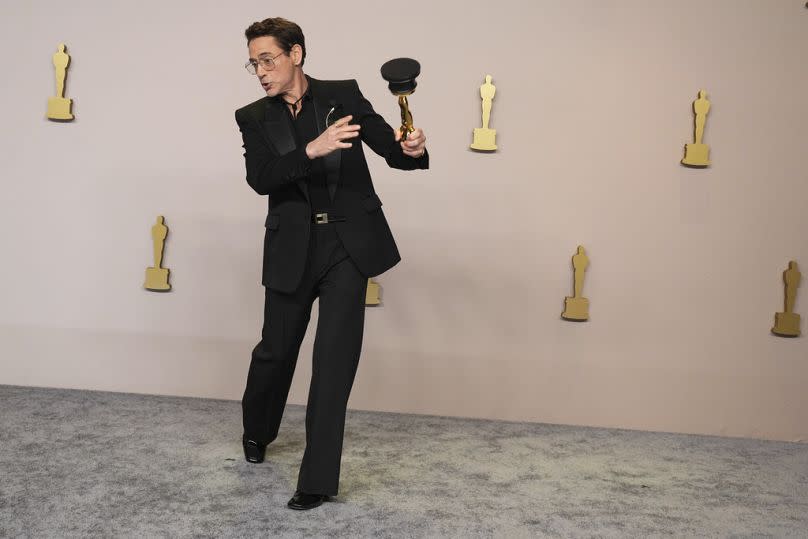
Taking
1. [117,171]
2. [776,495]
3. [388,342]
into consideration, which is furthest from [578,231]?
[117,171]

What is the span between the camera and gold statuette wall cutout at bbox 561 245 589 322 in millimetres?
4426

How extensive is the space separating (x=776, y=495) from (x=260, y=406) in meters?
1.77

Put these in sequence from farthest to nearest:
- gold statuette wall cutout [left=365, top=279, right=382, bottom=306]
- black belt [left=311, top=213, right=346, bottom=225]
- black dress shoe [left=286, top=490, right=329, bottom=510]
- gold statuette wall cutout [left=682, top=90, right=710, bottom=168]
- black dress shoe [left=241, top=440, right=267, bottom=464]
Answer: gold statuette wall cutout [left=365, top=279, right=382, bottom=306] → gold statuette wall cutout [left=682, top=90, right=710, bottom=168] → black dress shoe [left=241, top=440, right=267, bottom=464] → black belt [left=311, top=213, right=346, bottom=225] → black dress shoe [left=286, top=490, right=329, bottom=510]

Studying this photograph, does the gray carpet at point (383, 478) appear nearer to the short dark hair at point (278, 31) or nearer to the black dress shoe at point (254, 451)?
the black dress shoe at point (254, 451)

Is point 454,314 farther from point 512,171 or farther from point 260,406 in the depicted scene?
point 260,406

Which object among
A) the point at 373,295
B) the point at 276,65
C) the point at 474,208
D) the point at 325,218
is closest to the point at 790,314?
the point at 474,208

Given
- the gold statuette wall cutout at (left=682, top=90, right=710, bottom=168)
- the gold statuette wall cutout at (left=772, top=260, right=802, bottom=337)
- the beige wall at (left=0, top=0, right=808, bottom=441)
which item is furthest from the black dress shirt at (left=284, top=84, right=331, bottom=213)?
the gold statuette wall cutout at (left=772, top=260, right=802, bottom=337)

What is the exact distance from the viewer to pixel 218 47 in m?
4.52

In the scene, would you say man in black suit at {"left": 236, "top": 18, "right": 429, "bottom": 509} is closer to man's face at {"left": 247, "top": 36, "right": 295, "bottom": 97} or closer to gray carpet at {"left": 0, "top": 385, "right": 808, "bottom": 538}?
man's face at {"left": 247, "top": 36, "right": 295, "bottom": 97}

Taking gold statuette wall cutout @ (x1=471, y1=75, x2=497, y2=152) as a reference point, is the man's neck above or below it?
below

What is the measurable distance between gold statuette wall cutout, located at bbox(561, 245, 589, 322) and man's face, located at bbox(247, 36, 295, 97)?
1.83m

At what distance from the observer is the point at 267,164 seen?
302cm

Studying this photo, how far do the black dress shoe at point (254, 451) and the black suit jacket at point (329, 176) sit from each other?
65 cm

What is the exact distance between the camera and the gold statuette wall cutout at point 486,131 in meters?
4.40
